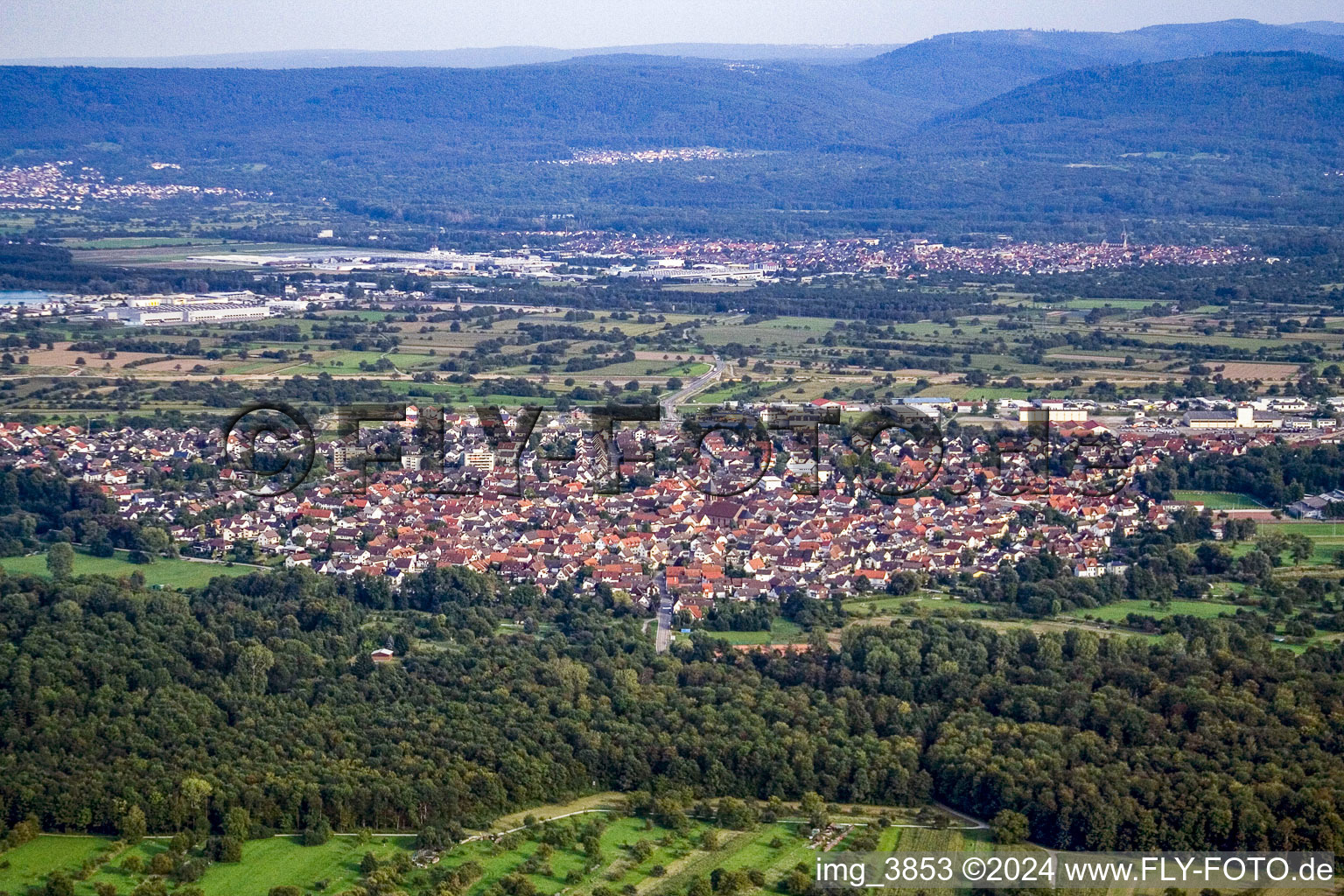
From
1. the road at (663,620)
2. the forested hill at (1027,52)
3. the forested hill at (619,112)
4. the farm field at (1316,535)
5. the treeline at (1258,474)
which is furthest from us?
the forested hill at (1027,52)

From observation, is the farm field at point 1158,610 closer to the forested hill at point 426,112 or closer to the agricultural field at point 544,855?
the agricultural field at point 544,855

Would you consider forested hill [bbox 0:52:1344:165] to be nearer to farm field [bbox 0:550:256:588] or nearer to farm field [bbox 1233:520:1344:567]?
farm field [bbox 1233:520:1344:567]

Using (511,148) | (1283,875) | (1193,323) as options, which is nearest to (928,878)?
(1283,875)

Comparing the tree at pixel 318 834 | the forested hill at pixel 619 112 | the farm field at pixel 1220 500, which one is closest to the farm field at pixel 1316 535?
the farm field at pixel 1220 500

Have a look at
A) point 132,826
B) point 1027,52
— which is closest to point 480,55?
point 1027,52

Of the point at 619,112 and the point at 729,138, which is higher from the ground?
the point at 619,112

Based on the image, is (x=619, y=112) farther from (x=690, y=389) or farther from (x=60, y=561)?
(x=60, y=561)

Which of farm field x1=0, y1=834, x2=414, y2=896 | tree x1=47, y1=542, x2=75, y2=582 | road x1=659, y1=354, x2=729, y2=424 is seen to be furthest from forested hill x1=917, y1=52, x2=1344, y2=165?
farm field x1=0, y1=834, x2=414, y2=896
